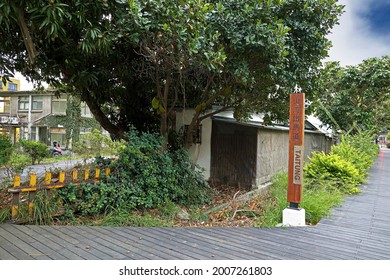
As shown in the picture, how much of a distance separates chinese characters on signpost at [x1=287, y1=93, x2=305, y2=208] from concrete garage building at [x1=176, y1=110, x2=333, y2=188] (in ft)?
11.7

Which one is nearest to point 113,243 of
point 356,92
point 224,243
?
point 224,243

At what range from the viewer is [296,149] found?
4.22 m

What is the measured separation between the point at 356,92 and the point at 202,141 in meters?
9.38

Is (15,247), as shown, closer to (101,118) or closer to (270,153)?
(101,118)

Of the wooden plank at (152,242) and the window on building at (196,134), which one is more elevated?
the window on building at (196,134)

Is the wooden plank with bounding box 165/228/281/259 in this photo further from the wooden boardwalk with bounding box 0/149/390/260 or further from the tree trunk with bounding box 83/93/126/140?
the tree trunk with bounding box 83/93/126/140

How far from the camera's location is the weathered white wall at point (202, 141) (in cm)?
834

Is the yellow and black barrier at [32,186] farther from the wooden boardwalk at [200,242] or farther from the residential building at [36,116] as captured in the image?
the residential building at [36,116]

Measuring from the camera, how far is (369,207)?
512 cm

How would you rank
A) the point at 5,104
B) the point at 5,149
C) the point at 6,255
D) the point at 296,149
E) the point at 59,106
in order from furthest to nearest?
the point at 5,104 < the point at 59,106 < the point at 5,149 < the point at 296,149 < the point at 6,255

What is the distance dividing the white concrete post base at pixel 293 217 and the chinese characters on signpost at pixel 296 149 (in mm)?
111

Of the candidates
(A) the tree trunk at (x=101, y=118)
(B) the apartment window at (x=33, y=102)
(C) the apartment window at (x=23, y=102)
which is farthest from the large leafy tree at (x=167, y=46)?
(C) the apartment window at (x=23, y=102)

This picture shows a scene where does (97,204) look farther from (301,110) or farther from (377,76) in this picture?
(377,76)

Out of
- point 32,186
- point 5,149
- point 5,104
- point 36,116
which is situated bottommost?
point 32,186
